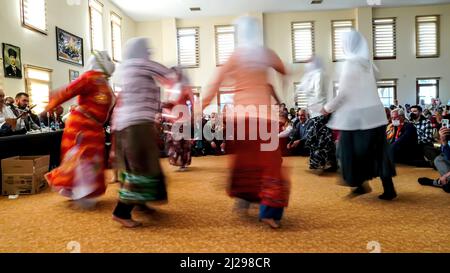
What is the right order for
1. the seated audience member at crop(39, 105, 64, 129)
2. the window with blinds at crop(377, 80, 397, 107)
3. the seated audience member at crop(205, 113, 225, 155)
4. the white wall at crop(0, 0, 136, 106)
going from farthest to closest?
the window with blinds at crop(377, 80, 397, 107) → the seated audience member at crop(205, 113, 225, 155) → the white wall at crop(0, 0, 136, 106) → the seated audience member at crop(39, 105, 64, 129)

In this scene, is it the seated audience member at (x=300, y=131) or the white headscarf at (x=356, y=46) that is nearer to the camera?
the white headscarf at (x=356, y=46)

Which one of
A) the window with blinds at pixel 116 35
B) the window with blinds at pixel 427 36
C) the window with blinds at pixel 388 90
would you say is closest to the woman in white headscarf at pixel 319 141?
the window with blinds at pixel 116 35

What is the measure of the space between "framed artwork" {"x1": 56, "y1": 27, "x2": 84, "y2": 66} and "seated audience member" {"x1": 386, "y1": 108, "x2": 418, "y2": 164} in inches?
237

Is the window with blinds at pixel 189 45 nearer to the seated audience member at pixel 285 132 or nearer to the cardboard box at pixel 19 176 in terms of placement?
the seated audience member at pixel 285 132

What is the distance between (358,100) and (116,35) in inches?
333

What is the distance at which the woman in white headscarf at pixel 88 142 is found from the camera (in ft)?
8.38

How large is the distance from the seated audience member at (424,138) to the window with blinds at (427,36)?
6.66 m

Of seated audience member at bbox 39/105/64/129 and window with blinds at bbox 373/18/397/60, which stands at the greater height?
window with blinds at bbox 373/18/397/60

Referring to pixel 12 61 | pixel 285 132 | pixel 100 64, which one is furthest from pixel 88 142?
pixel 12 61

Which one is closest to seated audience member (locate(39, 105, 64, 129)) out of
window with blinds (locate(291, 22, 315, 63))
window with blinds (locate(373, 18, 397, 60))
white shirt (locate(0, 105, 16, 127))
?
white shirt (locate(0, 105, 16, 127))

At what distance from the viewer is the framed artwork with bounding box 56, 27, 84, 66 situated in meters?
6.97

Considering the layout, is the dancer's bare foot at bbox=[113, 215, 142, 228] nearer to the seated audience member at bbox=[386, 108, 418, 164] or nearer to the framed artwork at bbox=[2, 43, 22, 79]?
the seated audience member at bbox=[386, 108, 418, 164]

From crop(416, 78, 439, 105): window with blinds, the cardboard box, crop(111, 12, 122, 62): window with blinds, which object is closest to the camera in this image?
the cardboard box
